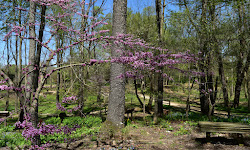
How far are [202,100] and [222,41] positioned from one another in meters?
4.38

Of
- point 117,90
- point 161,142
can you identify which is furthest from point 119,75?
point 161,142

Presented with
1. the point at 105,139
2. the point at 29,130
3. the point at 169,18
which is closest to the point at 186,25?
the point at 169,18

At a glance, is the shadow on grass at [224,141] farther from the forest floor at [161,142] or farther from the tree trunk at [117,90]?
the tree trunk at [117,90]

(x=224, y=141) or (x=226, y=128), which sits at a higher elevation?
(x=226, y=128)

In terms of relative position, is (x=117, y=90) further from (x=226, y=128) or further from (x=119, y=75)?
(x=226, y=128)

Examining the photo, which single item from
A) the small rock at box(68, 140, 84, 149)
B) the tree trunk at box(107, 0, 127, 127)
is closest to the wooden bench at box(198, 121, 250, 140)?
the tree trunk at box(107, 0, 127, 127)

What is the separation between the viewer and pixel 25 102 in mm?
3982

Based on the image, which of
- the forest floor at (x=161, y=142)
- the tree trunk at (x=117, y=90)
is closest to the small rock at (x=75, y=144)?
the forest floor at (x=161, y=142)

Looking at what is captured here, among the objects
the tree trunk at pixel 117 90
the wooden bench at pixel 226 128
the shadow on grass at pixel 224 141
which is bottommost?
the shadow on grass at pixel 224 141

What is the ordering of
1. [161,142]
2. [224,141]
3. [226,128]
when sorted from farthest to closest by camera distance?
[161,142] < [224,141] < [226,128]

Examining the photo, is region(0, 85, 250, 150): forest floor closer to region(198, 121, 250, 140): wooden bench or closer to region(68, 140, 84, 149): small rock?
region(68, 140, 84, 149): small rock

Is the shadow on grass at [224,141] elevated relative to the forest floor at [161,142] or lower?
elevated

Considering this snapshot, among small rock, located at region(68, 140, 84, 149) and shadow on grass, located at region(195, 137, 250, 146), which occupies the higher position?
shadow on grass, located at region(195, 137, 250, 146)

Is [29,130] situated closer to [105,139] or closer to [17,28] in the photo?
[17,28]
